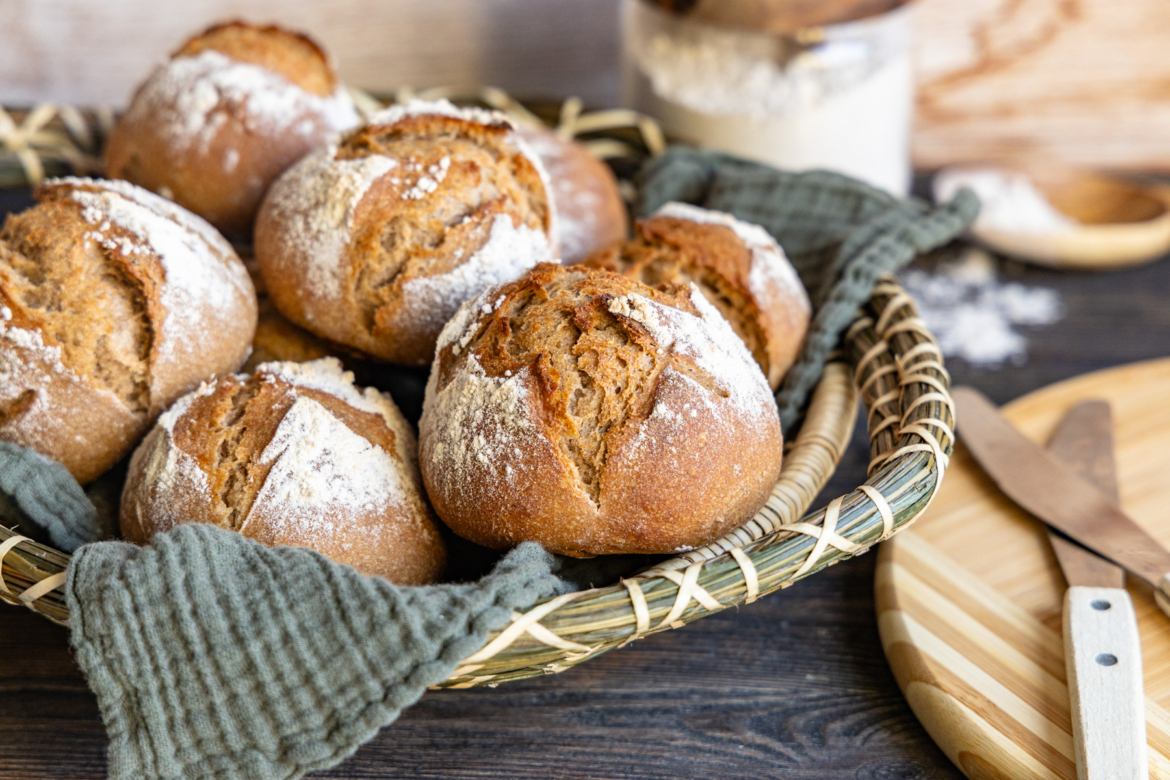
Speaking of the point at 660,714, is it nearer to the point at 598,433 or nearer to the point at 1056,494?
the point at 598,433

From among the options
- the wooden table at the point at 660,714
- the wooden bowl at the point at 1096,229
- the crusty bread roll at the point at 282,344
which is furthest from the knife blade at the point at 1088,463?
the crusty bread roll at the point at 282,344

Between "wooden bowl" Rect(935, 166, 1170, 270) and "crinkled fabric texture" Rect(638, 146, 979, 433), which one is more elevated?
"crinkled fabric texture" Rect(638, 146, 979, 433)

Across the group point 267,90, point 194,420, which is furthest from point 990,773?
point 267,90

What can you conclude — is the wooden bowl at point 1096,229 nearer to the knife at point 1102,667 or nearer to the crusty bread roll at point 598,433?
the knife at point 1102,667

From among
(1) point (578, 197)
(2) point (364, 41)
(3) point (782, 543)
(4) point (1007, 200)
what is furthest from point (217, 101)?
(4) point (1007, 200)

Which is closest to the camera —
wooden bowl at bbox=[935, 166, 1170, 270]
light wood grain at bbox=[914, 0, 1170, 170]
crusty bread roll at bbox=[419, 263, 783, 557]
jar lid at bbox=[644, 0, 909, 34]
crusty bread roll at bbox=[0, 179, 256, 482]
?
crusty bread roll at bbox=[419, 263, 783, 557]

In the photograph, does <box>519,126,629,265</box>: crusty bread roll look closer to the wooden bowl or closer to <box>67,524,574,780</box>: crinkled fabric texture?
<box>67,524,574,780</box>: crinkled fabric texture

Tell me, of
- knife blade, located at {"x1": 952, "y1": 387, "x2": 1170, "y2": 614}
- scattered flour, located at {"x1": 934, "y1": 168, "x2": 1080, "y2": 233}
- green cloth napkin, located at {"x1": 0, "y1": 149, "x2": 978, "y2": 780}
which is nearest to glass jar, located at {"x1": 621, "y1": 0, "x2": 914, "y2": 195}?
scattered flour, located at {"x1": 934, "y1": 168, "x2": 1080, "y2": 233}
